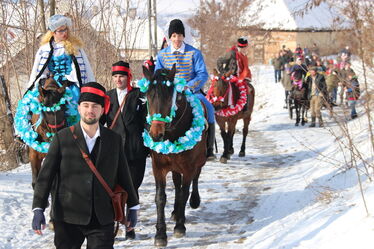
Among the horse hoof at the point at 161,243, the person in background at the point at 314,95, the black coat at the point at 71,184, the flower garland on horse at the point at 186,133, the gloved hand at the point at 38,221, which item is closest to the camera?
the gloved hand at the point at 38,221

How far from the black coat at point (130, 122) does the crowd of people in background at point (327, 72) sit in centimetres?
279

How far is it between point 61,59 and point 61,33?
40 centimetres

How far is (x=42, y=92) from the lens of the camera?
671 cm

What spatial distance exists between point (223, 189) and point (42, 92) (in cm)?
395

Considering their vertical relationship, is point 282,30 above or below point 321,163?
above

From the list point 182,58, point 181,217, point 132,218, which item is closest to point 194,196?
point 181,217

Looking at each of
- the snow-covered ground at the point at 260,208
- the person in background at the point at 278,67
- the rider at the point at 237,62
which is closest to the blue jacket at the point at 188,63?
the snow-covered ground at the point at 260,208

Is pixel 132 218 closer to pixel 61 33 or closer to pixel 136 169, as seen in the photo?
pixel 136 169

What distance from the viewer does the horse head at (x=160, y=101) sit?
18.7ft

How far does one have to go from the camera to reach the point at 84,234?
13.8 feet

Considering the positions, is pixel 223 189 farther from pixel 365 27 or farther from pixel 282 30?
pixel 282 30

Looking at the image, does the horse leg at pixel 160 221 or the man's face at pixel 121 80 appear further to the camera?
the man's face at pixel 121 80

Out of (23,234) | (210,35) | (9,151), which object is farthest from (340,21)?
(210,35)

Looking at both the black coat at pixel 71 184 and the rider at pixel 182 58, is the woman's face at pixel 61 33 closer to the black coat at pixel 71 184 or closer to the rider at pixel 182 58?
the rider at pixel 182 58
